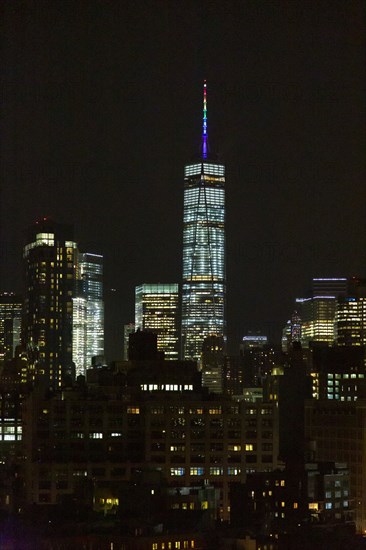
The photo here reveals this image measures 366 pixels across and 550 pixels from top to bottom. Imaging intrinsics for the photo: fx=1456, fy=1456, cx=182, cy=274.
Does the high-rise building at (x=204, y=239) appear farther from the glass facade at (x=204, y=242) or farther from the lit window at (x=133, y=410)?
the lit window at (x=133, y=410)

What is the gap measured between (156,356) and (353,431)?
10359 mm

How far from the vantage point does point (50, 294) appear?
12044 centimetres

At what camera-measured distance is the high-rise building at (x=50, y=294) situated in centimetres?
11925

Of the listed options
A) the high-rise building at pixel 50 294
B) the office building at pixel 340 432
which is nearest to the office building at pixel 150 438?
the office building at pixel 340 432

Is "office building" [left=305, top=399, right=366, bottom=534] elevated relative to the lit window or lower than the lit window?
lower

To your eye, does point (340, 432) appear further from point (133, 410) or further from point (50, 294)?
point (50, 294)

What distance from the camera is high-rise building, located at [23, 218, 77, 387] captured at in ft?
391

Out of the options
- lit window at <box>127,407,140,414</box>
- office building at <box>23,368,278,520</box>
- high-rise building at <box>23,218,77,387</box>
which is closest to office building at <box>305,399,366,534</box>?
office building at <box>23,368,278,520</box>

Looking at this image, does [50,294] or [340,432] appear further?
[50,294]

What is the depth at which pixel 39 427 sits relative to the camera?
204 ft

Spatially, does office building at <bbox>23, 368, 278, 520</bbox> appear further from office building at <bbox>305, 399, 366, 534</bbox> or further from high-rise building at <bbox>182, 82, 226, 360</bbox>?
high-rise building at <bbox>182, 82, 226, 360</bbox>

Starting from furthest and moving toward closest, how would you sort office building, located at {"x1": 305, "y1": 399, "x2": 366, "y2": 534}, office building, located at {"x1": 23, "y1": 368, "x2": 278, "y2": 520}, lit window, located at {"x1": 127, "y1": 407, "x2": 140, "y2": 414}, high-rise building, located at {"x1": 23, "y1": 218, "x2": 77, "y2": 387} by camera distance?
high-rise building, located at {"x1": 23, "y1": 218, "x2": 77, "y2": 387} → office building, located at {"x1": 305, "y1": 399, "x2": 366, "y2": 534} → lit window, located at {"x1": 127, "y1": 407, "x2": 140, "y2": 414} → office building, located at {"x1": 23, "y1": 368, "x2": 278, "y2": 520}

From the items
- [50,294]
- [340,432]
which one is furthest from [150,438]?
[50,294]

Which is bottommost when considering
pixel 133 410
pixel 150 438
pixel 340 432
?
pixel 150 438
